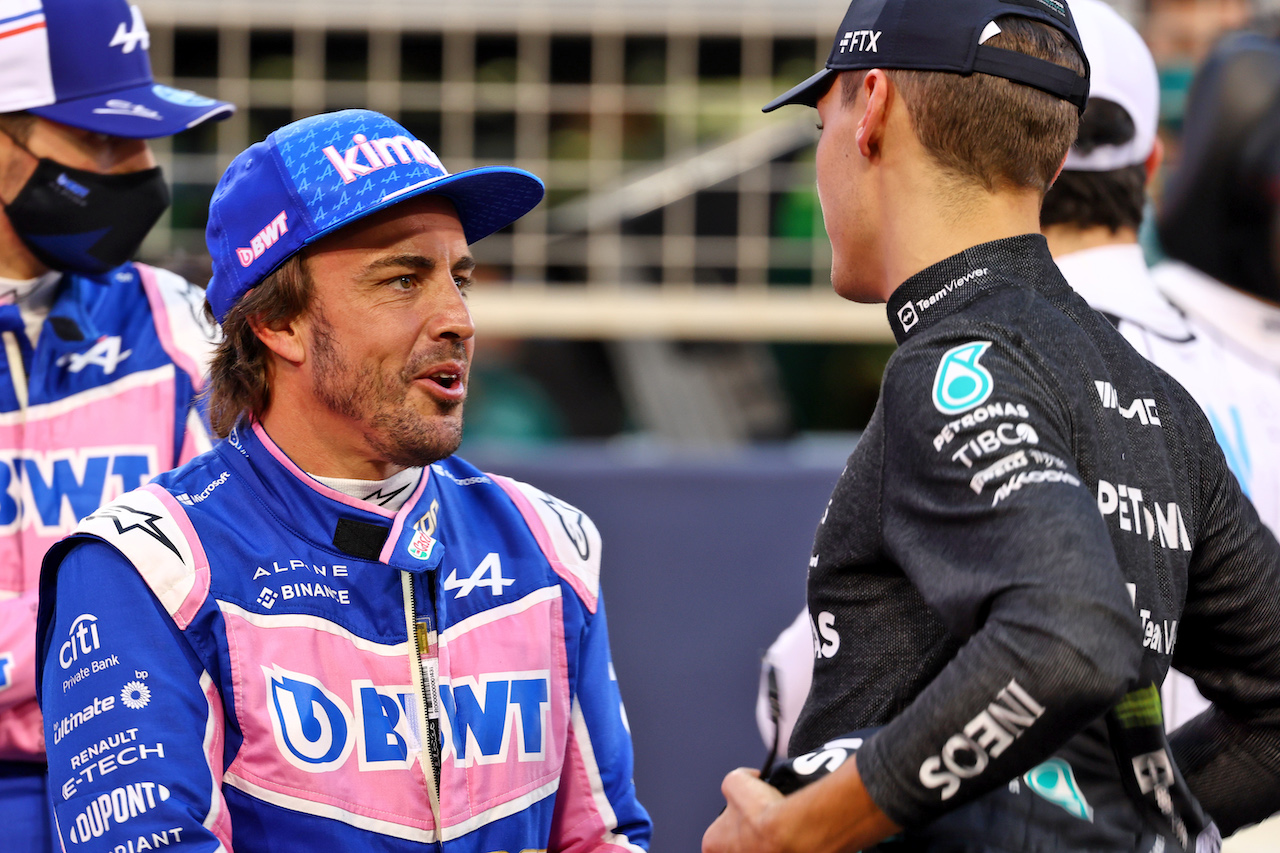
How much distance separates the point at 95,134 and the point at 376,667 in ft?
4.37

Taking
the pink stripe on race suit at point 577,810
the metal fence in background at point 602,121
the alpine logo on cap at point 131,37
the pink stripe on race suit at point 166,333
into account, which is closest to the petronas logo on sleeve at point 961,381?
the pink stripe on race suit at point 577,810

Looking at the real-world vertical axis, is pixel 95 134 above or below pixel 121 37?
below

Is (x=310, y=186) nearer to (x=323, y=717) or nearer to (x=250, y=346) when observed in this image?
(x=250, y=346)

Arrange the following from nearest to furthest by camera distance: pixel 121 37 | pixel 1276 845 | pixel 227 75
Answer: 1. pixel 121 37
2. pixel 1276 845
3. pixel 227 75

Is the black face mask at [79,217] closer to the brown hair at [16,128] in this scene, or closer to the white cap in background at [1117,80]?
the brown hair at [16,128]

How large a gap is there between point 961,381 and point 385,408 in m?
0.88

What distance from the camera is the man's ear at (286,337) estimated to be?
2018 millimetres

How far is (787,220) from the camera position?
24.8ft

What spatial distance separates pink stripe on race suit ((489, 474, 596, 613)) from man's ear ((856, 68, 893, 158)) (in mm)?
787

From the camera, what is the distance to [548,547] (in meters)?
2.09

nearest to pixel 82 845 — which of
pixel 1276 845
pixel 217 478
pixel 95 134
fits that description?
pixel 217 478

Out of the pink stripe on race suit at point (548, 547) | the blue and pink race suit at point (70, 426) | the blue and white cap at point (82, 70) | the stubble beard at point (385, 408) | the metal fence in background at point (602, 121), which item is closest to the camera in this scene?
the stubble beard at point (385, 408)

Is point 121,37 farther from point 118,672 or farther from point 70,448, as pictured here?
point 118,672

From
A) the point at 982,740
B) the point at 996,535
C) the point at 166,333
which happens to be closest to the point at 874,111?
the point at 996,535
